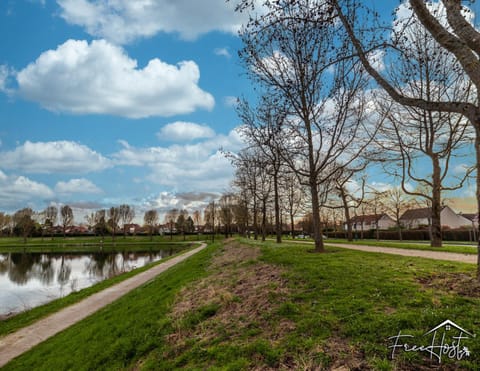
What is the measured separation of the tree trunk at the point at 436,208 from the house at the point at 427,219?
49.5 meters

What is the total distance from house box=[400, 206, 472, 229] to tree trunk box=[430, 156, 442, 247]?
4953 cm

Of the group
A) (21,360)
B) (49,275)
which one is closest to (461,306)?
(21,360)

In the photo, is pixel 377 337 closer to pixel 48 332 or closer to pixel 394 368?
pixel 394 368

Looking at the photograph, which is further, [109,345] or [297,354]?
[109,345]

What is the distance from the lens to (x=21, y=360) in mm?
9094

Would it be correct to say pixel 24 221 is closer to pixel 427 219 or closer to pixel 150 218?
pixel 150 218

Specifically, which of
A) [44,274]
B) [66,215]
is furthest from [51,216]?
[44,274]

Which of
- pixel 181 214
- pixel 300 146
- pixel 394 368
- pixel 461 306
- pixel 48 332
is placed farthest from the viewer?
pixel 181 214

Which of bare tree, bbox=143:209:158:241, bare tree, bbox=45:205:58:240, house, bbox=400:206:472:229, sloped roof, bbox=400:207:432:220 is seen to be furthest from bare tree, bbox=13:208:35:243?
sloped roof, bbox=400:207:432:220

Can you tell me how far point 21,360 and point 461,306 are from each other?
10626 mm

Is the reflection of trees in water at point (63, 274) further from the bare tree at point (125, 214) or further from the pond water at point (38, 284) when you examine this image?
the bare tree at point (125, 214)

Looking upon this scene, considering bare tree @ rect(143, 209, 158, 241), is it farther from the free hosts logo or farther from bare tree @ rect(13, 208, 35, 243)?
the free hosts logo

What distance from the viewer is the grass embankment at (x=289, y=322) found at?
14.9ft

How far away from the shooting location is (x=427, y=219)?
71.7 m
